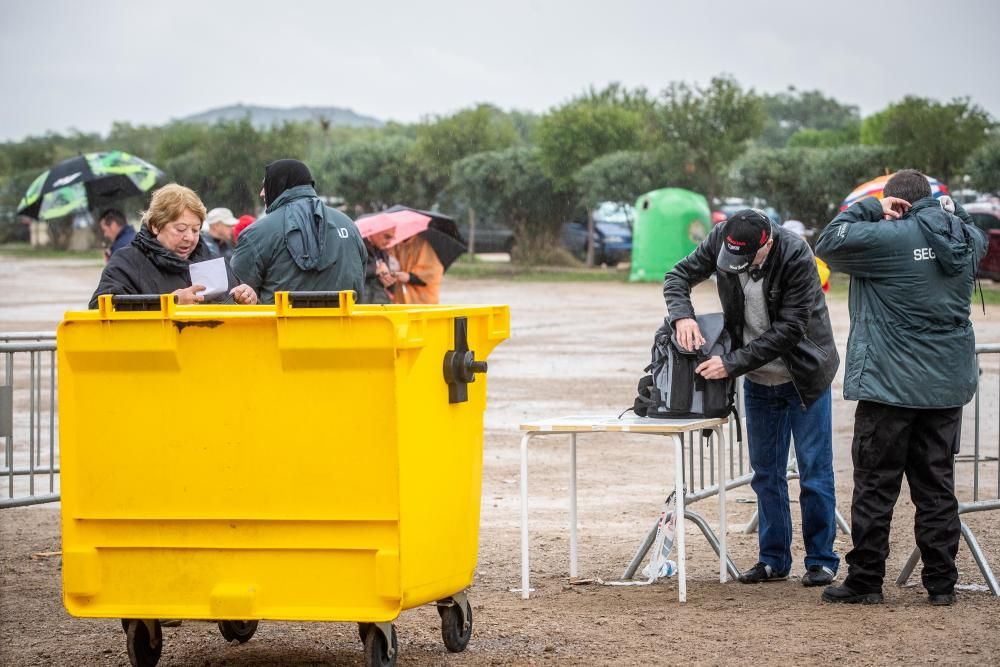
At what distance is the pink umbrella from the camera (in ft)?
43.1

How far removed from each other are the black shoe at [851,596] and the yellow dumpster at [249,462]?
205cm

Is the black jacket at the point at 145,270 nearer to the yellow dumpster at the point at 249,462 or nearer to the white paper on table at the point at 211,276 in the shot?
the white paper on table at the point at 211,276

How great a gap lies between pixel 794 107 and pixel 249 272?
7231 inches

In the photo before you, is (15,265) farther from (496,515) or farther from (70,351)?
(70,351)

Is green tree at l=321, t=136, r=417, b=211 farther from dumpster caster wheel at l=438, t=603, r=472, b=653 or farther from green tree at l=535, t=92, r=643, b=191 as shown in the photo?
dumpster caster wheel at l=438, t=603, r=472, b=653

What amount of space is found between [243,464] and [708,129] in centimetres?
3111

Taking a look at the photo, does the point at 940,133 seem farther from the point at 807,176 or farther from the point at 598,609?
the point at 598,609

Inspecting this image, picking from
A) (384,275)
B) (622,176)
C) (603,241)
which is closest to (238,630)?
(384,275)

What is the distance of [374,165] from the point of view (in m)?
46.1

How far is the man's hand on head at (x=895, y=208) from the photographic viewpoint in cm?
620

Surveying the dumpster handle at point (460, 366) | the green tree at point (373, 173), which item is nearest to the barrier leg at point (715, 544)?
the dumpster handle at point (460, 366)

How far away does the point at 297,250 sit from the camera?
6562 millimetres

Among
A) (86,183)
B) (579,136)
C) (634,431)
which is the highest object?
(579,136)

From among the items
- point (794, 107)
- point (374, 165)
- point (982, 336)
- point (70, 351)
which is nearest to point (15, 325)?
point (982, 336)
